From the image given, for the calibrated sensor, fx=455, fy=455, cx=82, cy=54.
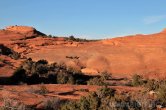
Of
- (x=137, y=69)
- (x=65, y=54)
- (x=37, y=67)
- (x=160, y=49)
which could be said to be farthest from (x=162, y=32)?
(x=37, y=67)

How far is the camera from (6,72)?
3356 cm

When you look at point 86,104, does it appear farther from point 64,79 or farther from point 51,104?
point 64,79

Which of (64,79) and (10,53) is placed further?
(10,53)

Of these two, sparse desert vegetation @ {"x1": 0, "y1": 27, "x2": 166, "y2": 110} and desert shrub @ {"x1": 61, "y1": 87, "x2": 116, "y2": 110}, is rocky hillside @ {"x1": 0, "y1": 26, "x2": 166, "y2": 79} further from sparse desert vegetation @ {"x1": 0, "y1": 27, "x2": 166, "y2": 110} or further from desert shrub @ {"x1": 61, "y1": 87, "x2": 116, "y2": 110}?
desert shrub @ {"x1": 61, "y1": 87, "x2": 116, "y2": 110}

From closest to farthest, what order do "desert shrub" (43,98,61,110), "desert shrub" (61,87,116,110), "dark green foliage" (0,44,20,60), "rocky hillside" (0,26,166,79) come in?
"desert shrub" (61,87,116,110)
"desert shrub" (43,98,61,110)
"dark green foliage" (0,44,20,60)
"rocky hillside" (0,26,166,79)

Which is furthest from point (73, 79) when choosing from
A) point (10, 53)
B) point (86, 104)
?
point (86, 104)

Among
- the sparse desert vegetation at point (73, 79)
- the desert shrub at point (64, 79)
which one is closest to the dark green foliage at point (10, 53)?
the sparse desert vegetation at point (73, 79)

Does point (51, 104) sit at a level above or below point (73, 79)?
above

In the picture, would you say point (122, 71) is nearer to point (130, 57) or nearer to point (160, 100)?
point (130, 57)

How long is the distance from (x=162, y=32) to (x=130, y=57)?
867 cm

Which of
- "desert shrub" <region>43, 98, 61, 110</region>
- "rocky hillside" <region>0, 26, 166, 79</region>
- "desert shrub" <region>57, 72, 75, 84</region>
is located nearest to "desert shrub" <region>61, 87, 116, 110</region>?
"desert shrub" <region>43, 98, 61, 110</region>

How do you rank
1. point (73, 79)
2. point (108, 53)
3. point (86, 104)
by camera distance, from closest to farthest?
point (86, 104) < point (73, 79) < point (108, 53)

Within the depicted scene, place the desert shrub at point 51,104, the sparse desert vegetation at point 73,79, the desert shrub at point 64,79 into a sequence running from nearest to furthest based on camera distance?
the desert shrub at point 51,104 < the sparse desert vegetation at point 73,79 < the desert shrub at point 64,79

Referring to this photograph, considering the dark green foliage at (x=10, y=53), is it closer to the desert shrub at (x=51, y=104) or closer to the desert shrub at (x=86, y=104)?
the desert shrub at (x=51, y=104)
